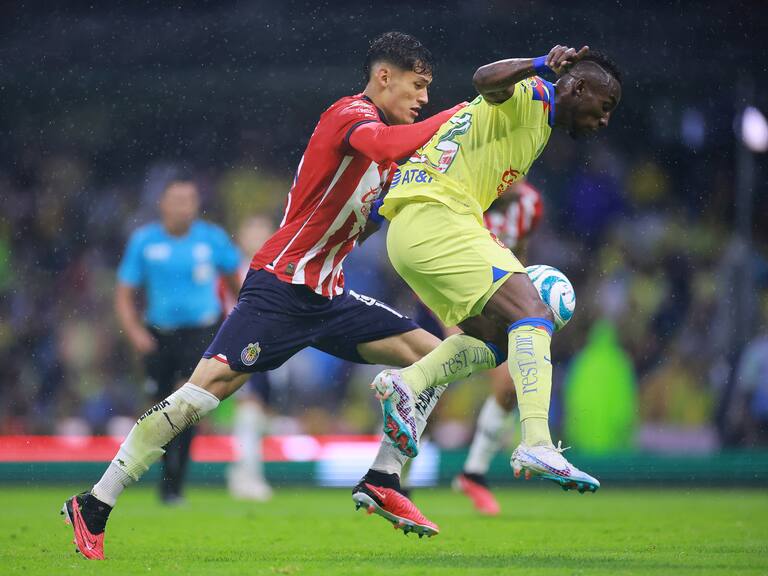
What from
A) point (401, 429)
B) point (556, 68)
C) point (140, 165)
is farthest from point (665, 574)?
point (140, 165)

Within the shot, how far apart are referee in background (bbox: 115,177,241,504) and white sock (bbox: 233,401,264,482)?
100 cm

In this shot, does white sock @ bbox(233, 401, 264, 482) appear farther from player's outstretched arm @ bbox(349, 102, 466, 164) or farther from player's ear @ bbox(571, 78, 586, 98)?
player's ear @ bbox(571, 78, 586, 98)

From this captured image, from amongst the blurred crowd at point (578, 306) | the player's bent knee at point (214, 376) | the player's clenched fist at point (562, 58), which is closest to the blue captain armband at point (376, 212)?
the player's bent knee at point (214, 376)

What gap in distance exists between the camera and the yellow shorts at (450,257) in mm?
5117

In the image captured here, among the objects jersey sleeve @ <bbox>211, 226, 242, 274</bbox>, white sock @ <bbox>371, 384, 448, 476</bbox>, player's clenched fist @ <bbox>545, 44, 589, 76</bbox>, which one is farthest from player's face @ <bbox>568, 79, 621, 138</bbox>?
Result: jersey sleeve @ <bbox>211, 226, 242, 274</bbox>

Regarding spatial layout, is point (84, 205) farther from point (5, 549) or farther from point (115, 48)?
point (5, 549)

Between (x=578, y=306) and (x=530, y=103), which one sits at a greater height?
(x=530, y=103)

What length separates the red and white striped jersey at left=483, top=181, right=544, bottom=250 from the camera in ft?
27.5

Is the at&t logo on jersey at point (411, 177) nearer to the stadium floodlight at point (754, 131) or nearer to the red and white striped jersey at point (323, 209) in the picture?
the red and white striped jersey at point (323, 209)

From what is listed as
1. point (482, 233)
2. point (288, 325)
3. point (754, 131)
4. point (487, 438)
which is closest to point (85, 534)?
point (288, 325)

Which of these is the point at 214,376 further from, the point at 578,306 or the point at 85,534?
the point at 578,306

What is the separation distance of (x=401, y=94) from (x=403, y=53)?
187 millimetres

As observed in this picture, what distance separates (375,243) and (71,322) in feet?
10.8

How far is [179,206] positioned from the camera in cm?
922
